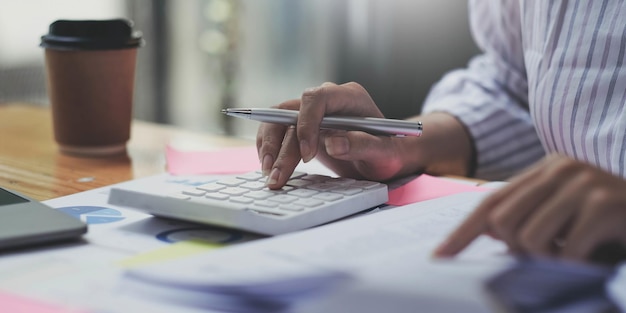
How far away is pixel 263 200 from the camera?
60cm

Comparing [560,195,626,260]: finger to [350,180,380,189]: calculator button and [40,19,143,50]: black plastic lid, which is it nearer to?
[350,180,380,189]: calculator button

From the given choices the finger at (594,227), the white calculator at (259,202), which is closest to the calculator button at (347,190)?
the white calculator at (259,202)

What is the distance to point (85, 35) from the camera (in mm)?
889

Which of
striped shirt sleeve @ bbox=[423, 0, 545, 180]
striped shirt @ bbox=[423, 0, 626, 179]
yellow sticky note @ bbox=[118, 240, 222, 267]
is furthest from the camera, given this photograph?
striped shirt sleeve @ bbox=[423, 0, 545, 180]

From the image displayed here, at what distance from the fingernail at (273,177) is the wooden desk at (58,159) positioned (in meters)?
0.20

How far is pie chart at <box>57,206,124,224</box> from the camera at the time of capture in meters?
0.63

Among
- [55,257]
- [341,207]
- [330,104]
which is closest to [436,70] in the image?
[330,104]

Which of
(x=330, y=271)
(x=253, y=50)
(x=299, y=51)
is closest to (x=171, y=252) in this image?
(x=330, y=271)

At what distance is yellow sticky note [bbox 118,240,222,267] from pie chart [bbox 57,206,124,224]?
0.10m

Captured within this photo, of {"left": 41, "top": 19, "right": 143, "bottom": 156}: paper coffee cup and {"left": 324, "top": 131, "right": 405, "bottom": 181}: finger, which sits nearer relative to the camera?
{"left": 324, "top": 131, "right": 405, "bottom": 181}: finger

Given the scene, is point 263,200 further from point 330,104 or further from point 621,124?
point 621,124

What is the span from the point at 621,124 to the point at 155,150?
0.54 meters

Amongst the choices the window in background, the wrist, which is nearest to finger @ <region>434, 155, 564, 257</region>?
the wrist

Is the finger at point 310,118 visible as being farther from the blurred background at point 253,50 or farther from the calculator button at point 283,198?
the blurred background at point 253,50
